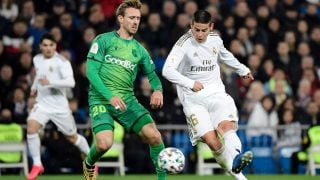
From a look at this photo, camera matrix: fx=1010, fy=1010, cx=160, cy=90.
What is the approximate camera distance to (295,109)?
61.9ft

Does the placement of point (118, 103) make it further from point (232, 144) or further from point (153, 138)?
point (232, 144)

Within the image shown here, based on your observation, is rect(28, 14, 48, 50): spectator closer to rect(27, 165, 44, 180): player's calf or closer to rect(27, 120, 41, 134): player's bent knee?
rect(27, 120, 41, 134): player's bent knee

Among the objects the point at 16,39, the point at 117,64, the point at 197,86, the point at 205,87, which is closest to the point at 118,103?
the point at 117,64

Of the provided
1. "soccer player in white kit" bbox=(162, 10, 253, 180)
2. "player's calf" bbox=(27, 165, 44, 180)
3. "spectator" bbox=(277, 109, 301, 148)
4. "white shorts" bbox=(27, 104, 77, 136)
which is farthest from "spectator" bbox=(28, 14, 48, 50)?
"soccer player in white kit" bbox=(162, 10, 253, 180)

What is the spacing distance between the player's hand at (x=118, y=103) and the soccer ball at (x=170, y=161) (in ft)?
2.66

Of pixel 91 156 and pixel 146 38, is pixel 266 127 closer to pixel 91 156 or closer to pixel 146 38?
pixel 146 38

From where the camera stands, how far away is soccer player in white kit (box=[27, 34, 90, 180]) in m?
15.8

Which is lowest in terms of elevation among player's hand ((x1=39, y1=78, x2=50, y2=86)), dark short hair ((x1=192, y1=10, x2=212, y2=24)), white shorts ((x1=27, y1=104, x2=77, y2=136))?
white shorts ((x1=27, y1=104, x2=77, y2=136))

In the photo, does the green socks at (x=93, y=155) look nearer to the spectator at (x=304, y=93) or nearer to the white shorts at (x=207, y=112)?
the white shorts at (x=207, y=112)

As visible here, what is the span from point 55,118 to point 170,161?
14.9ft

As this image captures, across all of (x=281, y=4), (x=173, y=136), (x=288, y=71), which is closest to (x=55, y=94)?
(x=173, y=136)

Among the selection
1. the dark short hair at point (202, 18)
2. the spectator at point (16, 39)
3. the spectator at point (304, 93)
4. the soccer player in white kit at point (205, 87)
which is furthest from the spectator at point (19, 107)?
the dark short hair at point (202, 18)

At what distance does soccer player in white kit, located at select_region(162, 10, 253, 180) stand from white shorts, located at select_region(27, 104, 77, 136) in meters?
3.47

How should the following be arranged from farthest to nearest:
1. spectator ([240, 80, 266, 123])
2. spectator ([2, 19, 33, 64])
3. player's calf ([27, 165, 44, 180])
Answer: spectator ([2, 19, 33, 64]), spectator ([240, 80, 266, 123]), player's calf ([27, 165, 44, 180])
